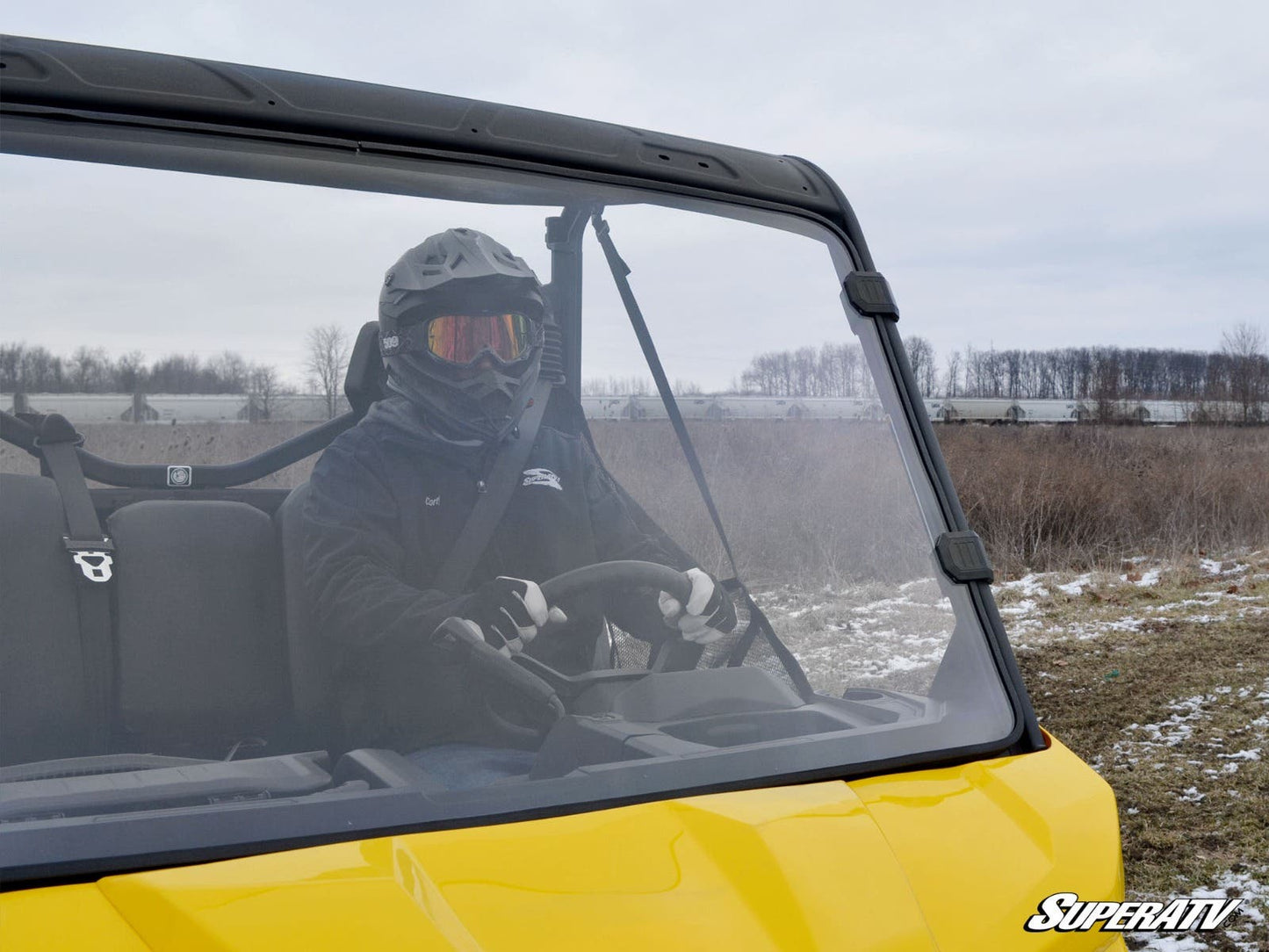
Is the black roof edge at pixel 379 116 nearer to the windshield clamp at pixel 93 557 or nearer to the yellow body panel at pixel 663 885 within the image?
the windshield clamp at pixel 93 557

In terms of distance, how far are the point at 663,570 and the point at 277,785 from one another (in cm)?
61

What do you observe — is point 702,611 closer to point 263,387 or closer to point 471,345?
point 471,345

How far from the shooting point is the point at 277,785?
1.23 metres

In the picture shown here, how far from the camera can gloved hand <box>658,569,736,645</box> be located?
1.61 meters

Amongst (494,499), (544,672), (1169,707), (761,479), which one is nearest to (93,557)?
(494,499)

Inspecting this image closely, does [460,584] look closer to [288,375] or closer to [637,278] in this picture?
[288,375]

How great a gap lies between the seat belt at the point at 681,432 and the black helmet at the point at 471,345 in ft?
0.39

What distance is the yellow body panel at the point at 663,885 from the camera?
97 centimetres

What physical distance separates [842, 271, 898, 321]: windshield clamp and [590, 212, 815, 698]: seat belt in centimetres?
30

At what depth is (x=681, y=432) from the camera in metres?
1.73

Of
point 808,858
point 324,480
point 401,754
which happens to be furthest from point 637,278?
point 808,858

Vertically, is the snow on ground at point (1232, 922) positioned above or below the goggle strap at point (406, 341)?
below

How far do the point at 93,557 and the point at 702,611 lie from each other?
0.86 metres


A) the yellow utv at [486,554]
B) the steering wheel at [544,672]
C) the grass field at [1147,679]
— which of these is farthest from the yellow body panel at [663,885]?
the grass field at [1147,679]
